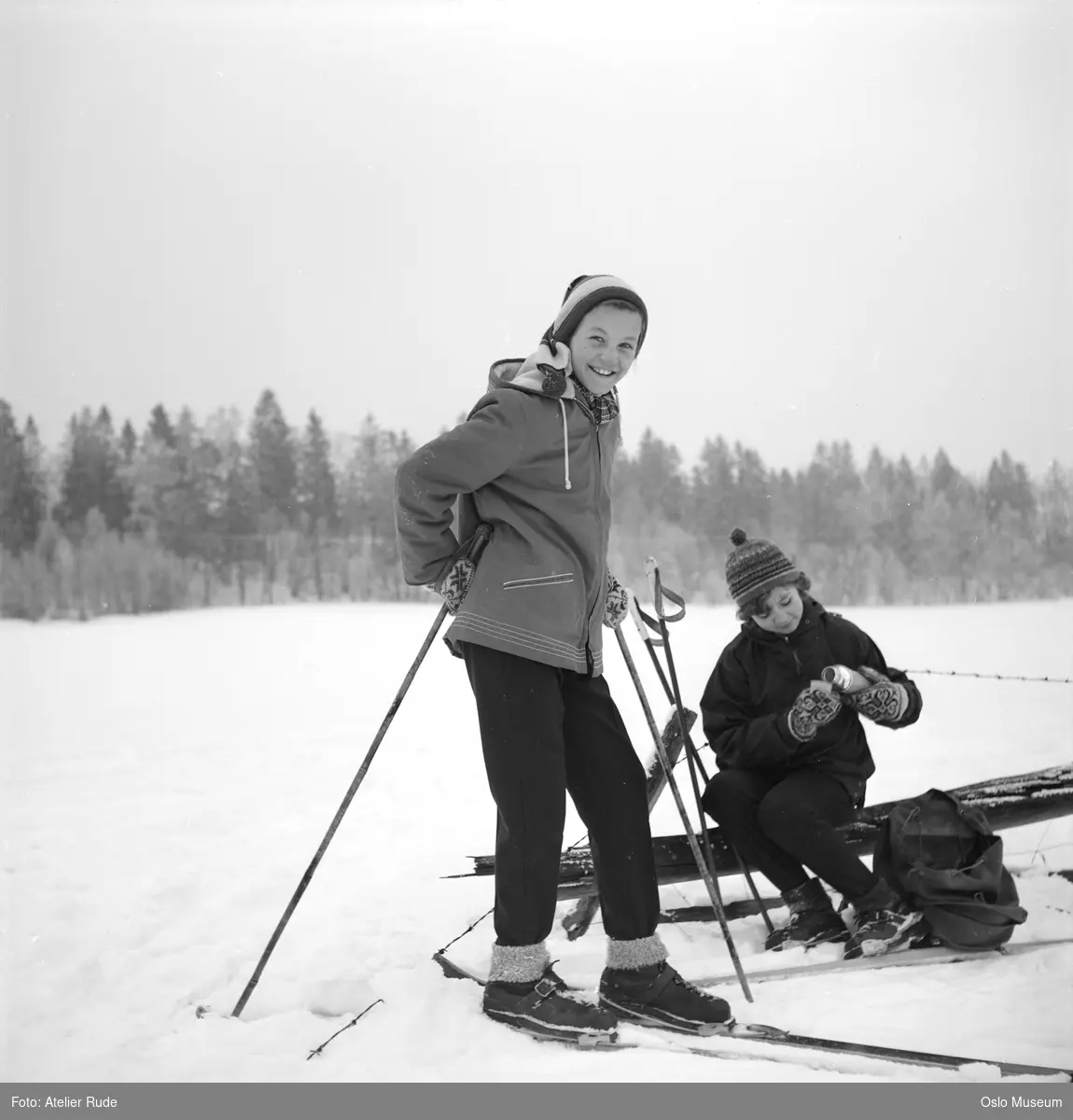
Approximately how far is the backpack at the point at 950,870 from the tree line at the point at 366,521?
388 inches

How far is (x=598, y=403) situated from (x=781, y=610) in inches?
42.0

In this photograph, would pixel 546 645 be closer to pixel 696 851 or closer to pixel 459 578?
pixel 459 578

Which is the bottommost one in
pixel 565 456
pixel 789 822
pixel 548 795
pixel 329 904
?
pixel 329 904

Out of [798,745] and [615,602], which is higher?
[615,602]

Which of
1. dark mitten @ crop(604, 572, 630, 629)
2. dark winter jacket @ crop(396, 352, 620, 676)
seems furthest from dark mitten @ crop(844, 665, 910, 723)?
dark winter jacket @ crop(396, 352, 620, 676)

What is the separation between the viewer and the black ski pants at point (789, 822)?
9.39 feet

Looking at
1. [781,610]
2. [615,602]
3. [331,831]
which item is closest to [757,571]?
[781,610]

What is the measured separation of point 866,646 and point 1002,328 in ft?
46.5

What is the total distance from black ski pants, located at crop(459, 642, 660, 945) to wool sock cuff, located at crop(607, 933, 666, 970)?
2cm

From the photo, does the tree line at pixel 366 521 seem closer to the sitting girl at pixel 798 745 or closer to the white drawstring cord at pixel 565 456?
the sitting girl at pixel 798 745

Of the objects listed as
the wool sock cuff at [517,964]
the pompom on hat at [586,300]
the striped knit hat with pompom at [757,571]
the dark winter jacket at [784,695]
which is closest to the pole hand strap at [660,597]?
the striped knit hat with pompom at [757,571]

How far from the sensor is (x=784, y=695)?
10.4 ft

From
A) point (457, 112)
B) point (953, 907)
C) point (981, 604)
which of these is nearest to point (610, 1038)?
point (953, 907)
